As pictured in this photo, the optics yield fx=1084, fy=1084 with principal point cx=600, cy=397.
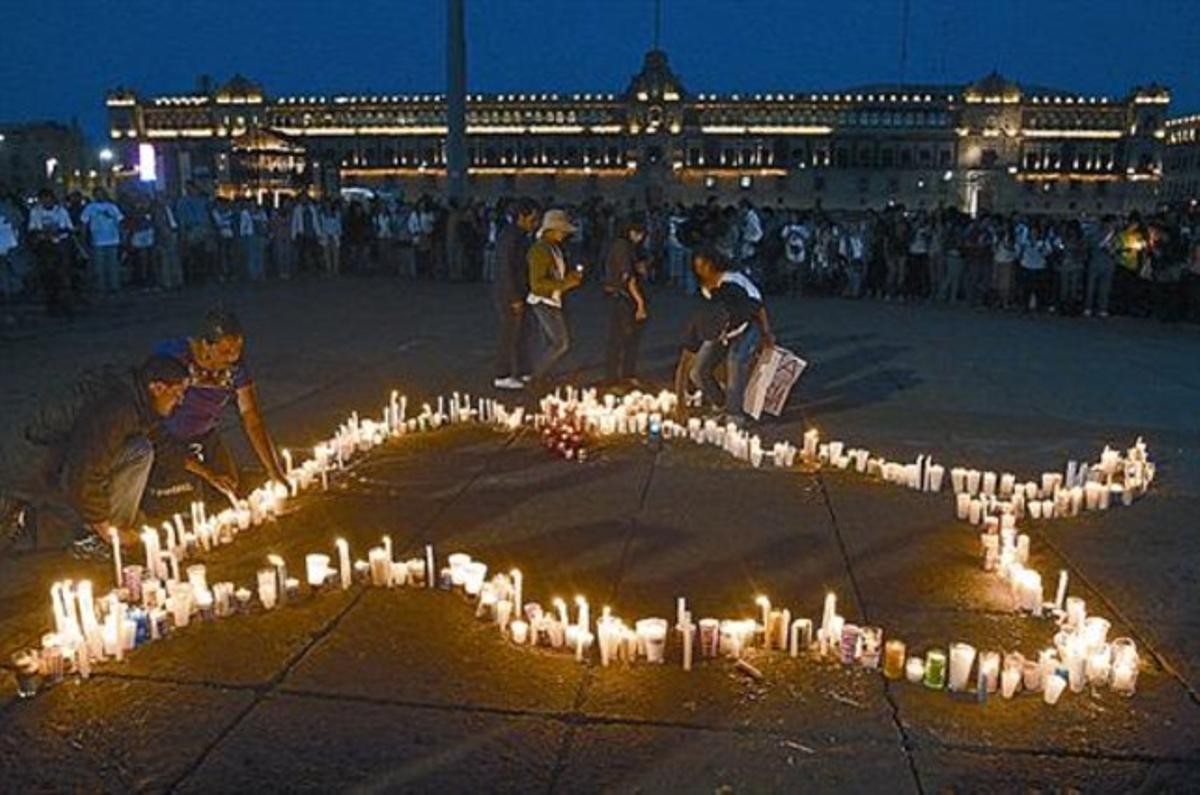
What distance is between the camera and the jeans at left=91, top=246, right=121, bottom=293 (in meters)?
17.9

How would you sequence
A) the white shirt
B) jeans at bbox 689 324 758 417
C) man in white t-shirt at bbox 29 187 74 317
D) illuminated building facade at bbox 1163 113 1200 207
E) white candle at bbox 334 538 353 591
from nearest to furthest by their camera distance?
white candle at bbox 334 538 353 591, jeans at bbox 689 324 758 417, man in white t-shirt at bbox 29 187 74 317, the white shirt, illuminated building facade at bbox 1163 113 1200 207

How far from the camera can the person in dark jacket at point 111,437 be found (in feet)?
17.2

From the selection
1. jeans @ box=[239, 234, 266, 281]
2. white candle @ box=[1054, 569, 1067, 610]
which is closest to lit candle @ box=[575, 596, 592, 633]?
white candle @ box=[1054, 569, 1067, 610]

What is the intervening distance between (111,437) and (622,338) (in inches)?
225

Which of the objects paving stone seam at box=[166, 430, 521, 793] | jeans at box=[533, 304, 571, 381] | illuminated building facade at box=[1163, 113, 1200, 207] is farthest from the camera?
illuminated building facade at box=[1163, 113, 1200, 207]

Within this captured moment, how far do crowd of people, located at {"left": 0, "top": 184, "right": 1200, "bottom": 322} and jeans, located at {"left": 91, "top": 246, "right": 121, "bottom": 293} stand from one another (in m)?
0.03

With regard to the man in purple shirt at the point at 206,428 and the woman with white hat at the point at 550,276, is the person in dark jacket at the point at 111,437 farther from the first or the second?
the woman with white hat at the point at 550,276

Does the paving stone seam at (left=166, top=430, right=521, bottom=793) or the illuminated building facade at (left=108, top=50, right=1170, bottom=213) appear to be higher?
the illuminated building facade at (left=108, top=50, right=1170, bottom=213)

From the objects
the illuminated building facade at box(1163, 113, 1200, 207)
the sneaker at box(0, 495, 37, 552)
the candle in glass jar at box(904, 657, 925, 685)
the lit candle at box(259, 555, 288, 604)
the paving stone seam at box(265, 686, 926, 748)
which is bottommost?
the paving stone seam at box(265, 686, 926, 748)

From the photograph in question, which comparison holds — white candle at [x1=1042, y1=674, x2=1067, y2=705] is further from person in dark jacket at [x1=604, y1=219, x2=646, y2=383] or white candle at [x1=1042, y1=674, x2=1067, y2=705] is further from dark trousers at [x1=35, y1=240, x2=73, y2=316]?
dark trousers at [x1=35, y1=240, x2=73, y2=316]

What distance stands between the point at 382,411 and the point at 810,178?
103m

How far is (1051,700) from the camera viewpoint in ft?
13.6

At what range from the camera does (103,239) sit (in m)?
17.6

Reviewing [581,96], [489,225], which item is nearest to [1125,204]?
[581,96]
